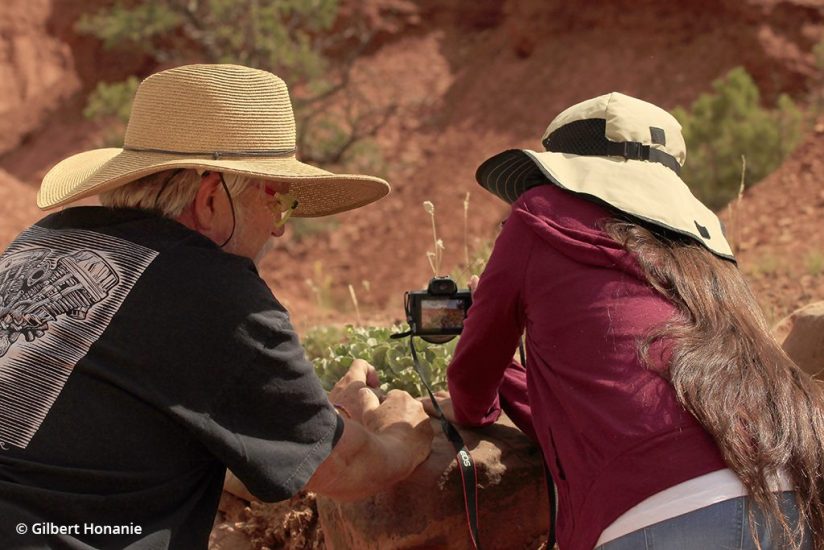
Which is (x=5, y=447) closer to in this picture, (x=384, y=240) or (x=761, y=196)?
(x=761, y=196)

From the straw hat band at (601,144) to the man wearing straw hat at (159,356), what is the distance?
68 centimetres

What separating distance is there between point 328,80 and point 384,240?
3609 mm

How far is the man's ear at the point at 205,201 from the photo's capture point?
7.25 ft

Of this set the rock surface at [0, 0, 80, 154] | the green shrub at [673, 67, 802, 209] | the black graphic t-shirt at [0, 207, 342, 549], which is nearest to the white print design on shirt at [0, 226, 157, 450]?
the black graphic t-shirt at [0, 207, 342, 549]

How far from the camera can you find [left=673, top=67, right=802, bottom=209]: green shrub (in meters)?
9.62

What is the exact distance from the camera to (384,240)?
11805 mm

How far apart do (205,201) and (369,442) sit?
0.66 metres

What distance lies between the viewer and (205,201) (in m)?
2.22

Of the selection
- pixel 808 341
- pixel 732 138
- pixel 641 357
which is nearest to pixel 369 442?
pixel 641 357

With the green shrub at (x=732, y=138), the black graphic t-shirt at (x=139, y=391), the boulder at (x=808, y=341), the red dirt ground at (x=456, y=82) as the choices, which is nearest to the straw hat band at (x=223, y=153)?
the black graphic t-shirt at (x=139, y=391)

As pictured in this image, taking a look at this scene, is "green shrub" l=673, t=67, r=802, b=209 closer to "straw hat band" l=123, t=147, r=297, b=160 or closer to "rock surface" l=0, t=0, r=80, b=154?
"straw hat band" l=123, t=147, r=297, b=160

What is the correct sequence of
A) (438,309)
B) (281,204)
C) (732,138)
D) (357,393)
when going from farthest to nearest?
(732,138) → (438,309) → (357,393) → (281,204)

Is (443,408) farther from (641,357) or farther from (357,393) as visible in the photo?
(641,357)

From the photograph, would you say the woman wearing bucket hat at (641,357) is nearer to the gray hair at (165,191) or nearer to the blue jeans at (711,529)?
the blue jeans at (711,529)
